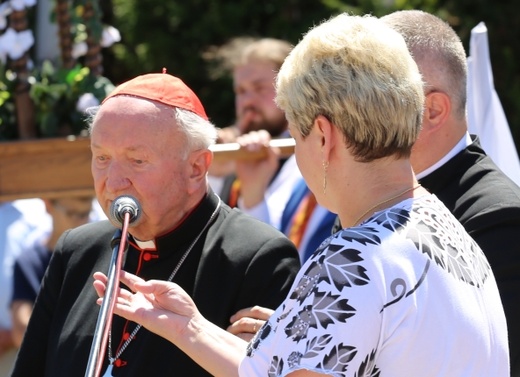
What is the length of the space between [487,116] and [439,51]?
74 centimetres

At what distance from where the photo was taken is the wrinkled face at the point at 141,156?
293 cm

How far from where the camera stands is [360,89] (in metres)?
2.14

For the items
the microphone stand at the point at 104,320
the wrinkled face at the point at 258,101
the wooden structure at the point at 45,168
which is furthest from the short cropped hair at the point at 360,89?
the wrinkled face at the point at 258,101

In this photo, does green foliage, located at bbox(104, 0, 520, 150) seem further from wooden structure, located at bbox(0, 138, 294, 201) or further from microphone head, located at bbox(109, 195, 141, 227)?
microphone head, located at bbox(109, 195, 141, 227)

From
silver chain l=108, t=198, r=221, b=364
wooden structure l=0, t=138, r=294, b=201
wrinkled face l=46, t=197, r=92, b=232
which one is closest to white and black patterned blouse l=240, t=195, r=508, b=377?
silver chain l=108, t=198, r=221, b=364

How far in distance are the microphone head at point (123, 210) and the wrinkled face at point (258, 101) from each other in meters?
3.03

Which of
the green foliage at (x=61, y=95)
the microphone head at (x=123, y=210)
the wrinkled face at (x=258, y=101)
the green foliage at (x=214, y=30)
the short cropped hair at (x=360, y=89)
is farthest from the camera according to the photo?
the green foliage at (x=214, y=30)

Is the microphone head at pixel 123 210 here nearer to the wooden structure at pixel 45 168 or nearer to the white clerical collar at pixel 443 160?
the white clerical collar at pixel 443 160

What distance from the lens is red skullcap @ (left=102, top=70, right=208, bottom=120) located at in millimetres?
3006

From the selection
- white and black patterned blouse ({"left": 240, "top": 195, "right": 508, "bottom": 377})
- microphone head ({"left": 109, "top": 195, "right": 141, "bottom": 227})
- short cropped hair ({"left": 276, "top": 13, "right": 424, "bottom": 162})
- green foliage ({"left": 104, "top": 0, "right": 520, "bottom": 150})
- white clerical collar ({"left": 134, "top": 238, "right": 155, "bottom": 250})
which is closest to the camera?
white and black patterned blouse ({"left": 240, "top": 195, "right": 508, "bottom": 377})

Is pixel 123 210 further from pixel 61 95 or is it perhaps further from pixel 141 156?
pixel 61 95

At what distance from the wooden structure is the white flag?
3.92 ft

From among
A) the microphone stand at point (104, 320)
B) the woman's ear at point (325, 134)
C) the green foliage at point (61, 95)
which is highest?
the woman's ear at point (325, 134)

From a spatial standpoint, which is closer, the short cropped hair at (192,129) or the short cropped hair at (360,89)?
Result: the short cropped hair at (360,89)
